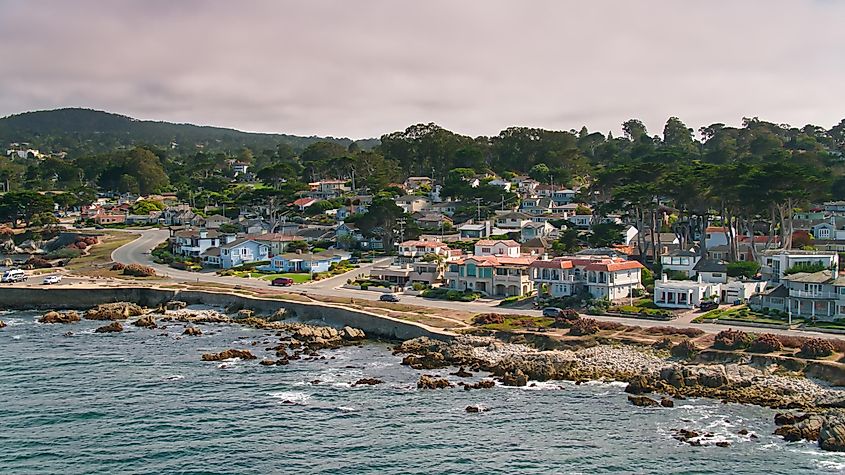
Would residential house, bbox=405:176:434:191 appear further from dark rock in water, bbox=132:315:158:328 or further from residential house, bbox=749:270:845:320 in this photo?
residential house, bbox=749:270:845:320

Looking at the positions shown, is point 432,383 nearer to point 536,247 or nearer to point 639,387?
point 639,387

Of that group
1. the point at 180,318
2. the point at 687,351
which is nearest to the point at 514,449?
the point at 687,351

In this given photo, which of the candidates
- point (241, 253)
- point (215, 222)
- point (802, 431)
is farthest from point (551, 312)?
point (215, 222)

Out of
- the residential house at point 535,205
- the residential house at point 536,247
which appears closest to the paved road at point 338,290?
the residential house at point 536,247

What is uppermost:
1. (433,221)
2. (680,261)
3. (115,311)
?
(433,221)

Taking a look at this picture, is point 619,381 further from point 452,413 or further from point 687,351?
A: point 452,413
